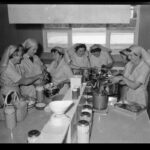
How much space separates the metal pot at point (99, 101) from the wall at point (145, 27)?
2.70 m

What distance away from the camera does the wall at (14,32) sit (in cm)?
484

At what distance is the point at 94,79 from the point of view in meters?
2.80

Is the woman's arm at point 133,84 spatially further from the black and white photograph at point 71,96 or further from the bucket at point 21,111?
the bucket at point 21,111

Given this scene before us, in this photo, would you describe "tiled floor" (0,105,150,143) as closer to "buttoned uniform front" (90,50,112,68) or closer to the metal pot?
the metal pot

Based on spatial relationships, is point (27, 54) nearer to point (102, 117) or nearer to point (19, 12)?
point (19, 12)

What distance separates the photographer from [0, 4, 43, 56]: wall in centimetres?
484

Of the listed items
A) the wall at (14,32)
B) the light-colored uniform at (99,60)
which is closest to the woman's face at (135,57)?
the light-colored uniform at (99,60)

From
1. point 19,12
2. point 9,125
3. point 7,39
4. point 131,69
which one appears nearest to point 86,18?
point 19,12

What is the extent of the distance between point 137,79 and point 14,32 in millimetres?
3933

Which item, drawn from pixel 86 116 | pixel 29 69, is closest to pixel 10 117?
pixel 86 116

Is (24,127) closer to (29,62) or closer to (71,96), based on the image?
(71,96)

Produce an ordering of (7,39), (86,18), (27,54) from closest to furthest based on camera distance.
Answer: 1. (86,18)
2. (27,54)
3. (7,39)

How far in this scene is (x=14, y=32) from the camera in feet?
17.9

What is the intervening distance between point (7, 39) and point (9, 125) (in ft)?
12.0
